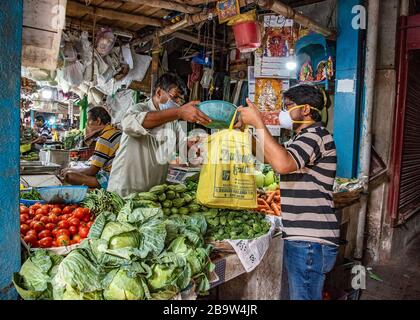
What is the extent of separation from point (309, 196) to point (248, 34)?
2.66 m

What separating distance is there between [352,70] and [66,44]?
175 inches

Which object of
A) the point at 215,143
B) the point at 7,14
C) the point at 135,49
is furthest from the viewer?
the point at 135,49

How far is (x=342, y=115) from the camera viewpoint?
18.0 ft

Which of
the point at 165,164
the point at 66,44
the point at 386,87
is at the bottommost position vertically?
the point at 165,164

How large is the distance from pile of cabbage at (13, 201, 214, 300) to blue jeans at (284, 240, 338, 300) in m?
0.72

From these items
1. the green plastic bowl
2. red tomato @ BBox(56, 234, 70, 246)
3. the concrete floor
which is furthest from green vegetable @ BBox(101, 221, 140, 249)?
the concrete floor

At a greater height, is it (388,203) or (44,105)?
(44,105)

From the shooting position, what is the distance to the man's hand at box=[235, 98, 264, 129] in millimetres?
2557

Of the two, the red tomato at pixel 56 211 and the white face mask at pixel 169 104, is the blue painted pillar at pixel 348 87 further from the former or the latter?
the red tomato at pixel 56 211

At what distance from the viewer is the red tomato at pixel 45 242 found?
217 centimetres

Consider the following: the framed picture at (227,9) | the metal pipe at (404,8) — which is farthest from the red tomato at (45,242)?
the metal pipe at (404,8)

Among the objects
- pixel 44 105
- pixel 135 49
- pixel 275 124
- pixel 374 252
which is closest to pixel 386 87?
pixel 275 124

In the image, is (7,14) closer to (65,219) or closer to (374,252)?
(65,219)

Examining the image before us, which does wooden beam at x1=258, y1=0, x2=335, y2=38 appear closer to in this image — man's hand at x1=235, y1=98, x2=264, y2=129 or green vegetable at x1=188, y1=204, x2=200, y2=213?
man's hand at x1=235, y1=98, x2=264, y2=129
